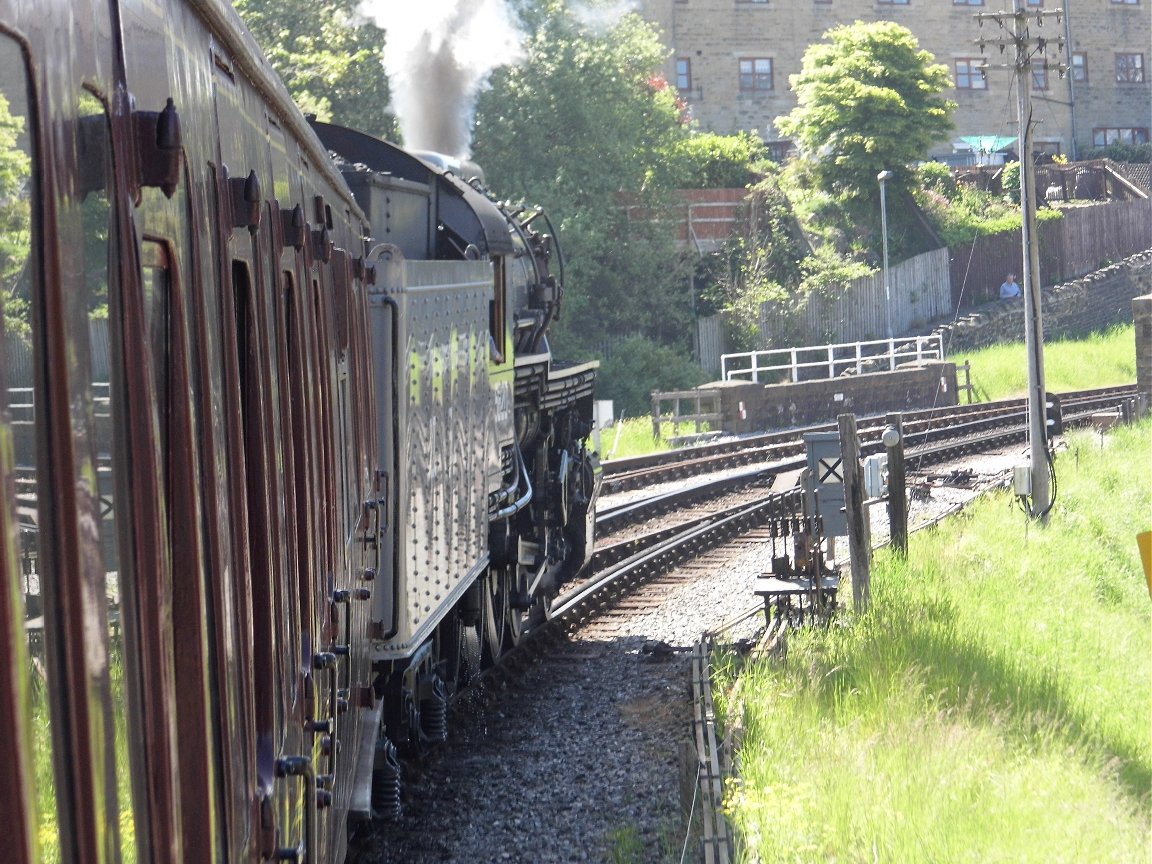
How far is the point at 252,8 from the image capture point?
108 feet

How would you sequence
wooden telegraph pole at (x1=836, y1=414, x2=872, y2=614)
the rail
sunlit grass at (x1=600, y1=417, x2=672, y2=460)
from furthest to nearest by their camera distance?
1. the rail
2. sunlit grass at (x1=600, y1=417, x2=672, y2=460)
3. wooden telegraph pole at (x1=836, y1=414, x2=872, y2=614)

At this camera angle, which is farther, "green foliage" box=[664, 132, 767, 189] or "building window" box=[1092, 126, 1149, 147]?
"building window" box=[1092, 126, 1149, 147]

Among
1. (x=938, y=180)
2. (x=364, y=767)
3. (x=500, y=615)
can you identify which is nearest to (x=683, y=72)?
(x=938, y=180)

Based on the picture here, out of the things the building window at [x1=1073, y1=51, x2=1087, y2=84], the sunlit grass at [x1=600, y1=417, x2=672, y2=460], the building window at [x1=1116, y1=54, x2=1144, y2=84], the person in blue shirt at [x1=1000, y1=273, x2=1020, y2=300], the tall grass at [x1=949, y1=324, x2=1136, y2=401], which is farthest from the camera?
the building window at [x1=1116, y1=54, x2=1144, y2=84]

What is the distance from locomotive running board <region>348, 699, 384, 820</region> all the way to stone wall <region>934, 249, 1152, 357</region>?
3386 centimetres

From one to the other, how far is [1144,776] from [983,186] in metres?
43.7

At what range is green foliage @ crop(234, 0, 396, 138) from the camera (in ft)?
105

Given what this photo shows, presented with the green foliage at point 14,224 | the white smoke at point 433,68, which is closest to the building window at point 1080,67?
the white smoke at point 433,68

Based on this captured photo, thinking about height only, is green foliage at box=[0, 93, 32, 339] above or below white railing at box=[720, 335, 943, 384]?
above

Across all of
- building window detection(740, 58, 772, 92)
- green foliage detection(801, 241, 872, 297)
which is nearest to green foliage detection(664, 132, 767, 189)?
green foliage detection(801, 241, 872, 297)

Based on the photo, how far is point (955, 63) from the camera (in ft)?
198

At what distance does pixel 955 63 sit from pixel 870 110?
19583 millimetres

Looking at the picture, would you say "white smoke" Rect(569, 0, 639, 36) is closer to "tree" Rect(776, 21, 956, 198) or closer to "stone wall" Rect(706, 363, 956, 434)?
"tree" Rect(776, 21, 956, 198)

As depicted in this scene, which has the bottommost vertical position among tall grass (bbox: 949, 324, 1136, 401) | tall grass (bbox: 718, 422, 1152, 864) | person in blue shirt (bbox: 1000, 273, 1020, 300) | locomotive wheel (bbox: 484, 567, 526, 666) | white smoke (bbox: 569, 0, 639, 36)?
tall grass (bbox: 718, 422, 1152, 864)
